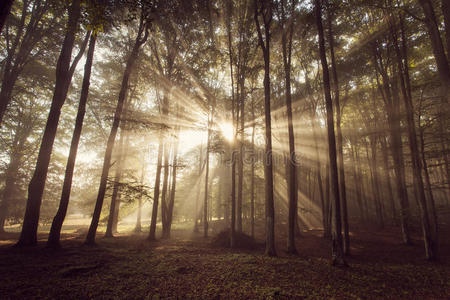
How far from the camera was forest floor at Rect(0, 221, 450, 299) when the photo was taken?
4.31 meters

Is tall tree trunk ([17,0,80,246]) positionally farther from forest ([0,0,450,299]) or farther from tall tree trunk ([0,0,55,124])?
tall tree trunk ([0,0,55,124])

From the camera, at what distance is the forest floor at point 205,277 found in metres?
4.31

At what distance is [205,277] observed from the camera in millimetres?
5535

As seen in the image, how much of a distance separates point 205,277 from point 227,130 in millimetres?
10688

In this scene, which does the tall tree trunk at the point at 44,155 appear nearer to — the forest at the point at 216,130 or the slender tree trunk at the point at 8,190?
the forest at the point at 216,130

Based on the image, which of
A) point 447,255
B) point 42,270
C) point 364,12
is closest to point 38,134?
point 42,270

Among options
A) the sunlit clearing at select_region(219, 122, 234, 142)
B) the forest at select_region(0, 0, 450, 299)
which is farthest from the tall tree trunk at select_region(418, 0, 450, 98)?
the sunlit clearing at select_region(219, 122, 234, 142)

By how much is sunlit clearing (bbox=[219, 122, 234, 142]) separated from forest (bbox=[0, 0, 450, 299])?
0.17m

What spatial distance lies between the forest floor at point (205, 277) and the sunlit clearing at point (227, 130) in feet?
28.1

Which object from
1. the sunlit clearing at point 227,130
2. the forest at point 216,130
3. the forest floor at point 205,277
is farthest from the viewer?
the sunlit clearing at point 227,130

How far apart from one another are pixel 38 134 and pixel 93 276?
19884 mm

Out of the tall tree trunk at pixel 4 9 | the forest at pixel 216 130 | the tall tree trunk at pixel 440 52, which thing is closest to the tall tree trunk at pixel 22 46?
the forest at pixel 216 130

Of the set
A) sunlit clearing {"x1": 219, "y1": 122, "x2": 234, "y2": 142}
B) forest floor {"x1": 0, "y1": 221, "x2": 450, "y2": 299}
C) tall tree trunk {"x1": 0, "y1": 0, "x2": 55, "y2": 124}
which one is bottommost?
forest floor {"x1": 0, "y1": 221, "x2": 450, "y2": 299}

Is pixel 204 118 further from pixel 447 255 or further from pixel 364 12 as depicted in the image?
pixel 447 255
